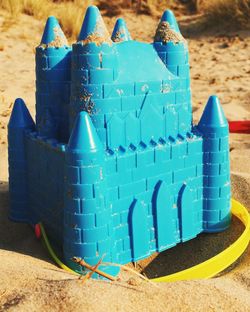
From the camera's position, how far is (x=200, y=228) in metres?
3.21

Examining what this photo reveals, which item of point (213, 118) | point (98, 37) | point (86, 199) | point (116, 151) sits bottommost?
point (86, 199)

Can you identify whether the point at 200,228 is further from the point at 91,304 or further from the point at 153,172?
the point at 91,304

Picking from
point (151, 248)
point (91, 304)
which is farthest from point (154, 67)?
point (91, 304)

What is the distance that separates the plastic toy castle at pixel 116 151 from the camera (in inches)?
→ 103

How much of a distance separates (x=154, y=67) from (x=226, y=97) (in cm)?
425

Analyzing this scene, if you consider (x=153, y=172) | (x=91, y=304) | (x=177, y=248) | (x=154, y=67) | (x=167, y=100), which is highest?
(x=154, y=67)

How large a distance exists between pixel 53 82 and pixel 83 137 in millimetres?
586

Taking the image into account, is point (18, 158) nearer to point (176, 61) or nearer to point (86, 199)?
point (86, 199)

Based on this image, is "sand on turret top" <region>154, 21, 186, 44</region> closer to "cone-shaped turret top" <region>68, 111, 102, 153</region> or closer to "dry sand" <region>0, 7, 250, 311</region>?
"cone-shaped turret top" <region>68, 111, 102, 153</region>

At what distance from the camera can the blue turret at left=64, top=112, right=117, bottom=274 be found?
8.30 feet

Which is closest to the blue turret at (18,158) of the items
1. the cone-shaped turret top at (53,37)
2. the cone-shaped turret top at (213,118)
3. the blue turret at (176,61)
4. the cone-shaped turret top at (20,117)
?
the cone-shaped turret top at (20,117)

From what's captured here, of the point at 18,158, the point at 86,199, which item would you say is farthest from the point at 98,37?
the point at 18,158

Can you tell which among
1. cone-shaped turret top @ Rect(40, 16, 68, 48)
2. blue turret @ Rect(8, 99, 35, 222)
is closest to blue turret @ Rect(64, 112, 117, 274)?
cone-shaped turret top @ Rect(40, 16, 68, 48)

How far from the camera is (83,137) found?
2.53 m
